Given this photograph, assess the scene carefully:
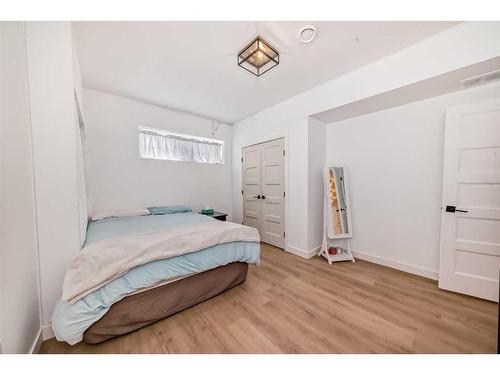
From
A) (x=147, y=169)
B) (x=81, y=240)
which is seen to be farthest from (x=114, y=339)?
(x=147, y=169)

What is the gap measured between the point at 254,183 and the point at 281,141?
1.05 m

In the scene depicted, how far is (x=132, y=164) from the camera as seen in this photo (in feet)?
10.1

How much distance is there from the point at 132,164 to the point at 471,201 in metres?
4.46

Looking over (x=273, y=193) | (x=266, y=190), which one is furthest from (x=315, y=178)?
(x=266, y=190)

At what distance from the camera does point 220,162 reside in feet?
13.7

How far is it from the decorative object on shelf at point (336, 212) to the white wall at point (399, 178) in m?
0.14

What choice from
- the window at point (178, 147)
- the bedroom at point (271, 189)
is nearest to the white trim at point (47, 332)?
the bedroom at point (271, 189)

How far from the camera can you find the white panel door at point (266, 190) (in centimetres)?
328

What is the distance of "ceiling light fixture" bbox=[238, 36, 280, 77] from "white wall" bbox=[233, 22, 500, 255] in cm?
95

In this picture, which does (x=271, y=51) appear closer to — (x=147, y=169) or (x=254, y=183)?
(x=254, y=183)

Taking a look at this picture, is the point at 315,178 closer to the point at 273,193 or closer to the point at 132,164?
the point at 273,193

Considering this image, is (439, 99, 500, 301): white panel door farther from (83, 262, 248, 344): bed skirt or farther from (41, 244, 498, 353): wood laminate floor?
(83, 262, 248, 344): bed skirt

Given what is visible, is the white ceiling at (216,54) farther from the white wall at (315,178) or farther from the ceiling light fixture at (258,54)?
the white wall at (315,178)

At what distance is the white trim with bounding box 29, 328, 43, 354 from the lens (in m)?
1.19
